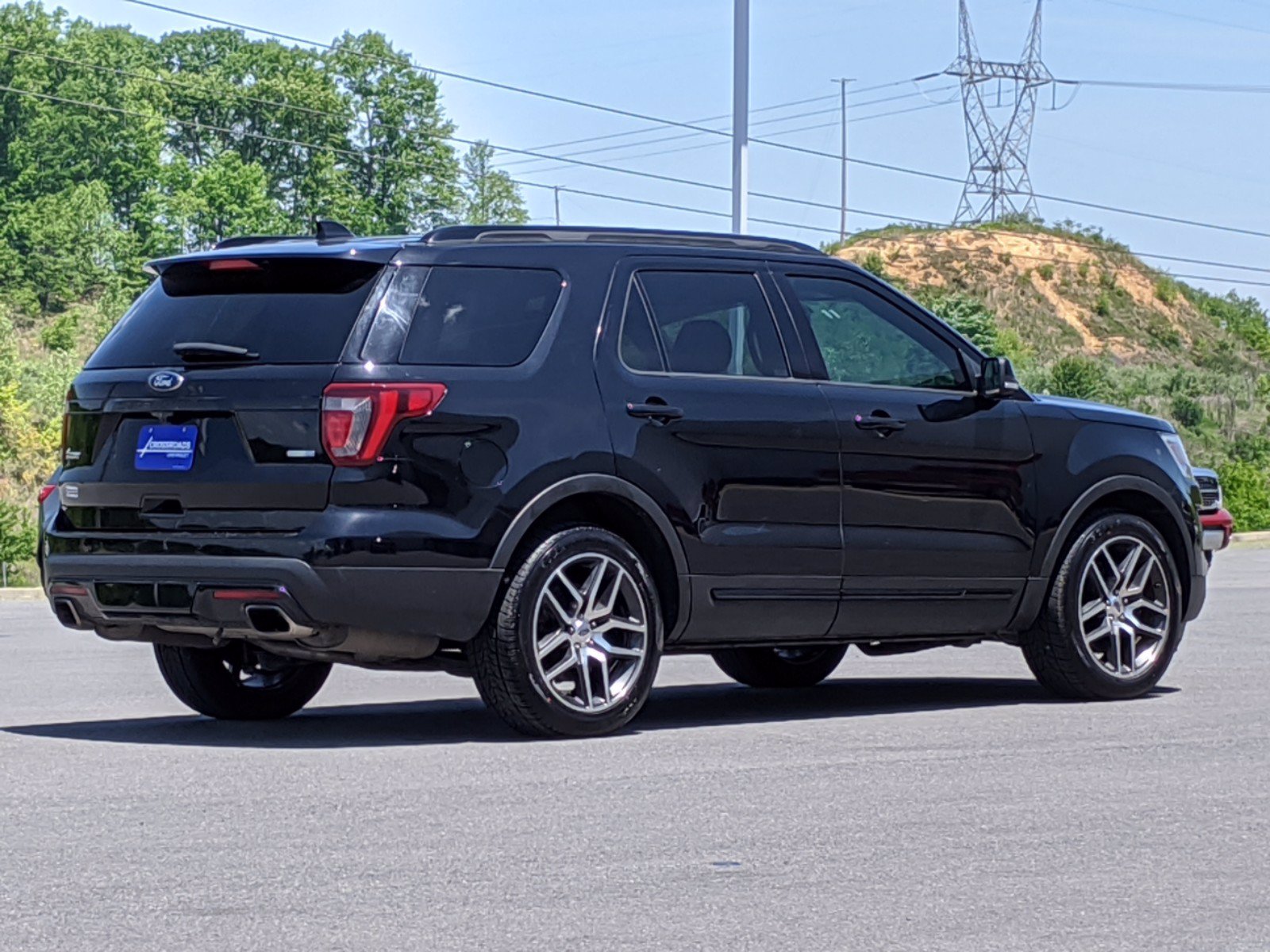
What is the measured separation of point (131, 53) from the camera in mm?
121500

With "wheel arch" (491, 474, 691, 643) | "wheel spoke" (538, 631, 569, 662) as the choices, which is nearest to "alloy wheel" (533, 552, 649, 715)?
"wheel spoke" (538, 631, 569, 662)

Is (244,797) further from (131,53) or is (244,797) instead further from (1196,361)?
(131,53)

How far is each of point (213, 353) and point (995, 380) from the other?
11.1 feet

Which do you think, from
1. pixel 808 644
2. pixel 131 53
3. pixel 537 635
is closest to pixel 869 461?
pixel 808 644

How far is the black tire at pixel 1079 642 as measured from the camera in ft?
32.4

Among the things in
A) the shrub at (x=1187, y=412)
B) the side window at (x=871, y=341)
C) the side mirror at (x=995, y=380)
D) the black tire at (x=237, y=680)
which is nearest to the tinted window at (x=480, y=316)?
the side window at (x=871, y=341)

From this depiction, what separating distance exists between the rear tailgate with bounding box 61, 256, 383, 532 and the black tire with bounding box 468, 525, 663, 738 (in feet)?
2.64

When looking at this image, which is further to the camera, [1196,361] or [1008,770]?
[1196,361]

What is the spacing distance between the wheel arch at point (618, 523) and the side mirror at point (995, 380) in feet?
5.95

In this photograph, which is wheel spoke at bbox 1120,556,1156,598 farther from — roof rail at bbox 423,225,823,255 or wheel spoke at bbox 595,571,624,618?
wheel spoke at bbox 595,571,624,618

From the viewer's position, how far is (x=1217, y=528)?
14328 millimetres

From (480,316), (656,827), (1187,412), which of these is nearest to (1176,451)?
(480,316)

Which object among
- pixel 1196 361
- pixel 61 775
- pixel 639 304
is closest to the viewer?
pixel 61 775

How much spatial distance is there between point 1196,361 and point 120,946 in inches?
3893
